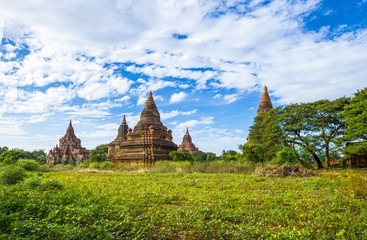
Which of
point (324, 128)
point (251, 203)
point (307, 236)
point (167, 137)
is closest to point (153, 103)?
point (167, 137)

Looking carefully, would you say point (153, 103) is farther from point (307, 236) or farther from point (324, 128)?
point (307, 236)

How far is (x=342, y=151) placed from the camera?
60.0 ft

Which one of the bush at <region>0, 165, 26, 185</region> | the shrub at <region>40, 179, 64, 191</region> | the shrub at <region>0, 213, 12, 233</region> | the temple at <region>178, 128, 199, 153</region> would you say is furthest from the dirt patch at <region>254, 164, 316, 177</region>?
the temple at <region>178, 128, 199, 153</region>

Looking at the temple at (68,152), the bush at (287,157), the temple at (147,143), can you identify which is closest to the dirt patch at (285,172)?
the bush at (287,157)

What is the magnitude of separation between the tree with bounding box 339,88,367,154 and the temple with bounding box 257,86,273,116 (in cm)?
1492

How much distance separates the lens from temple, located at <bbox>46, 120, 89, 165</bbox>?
50031mm

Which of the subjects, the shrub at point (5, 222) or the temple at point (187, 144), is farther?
the temple at point (187, 144)

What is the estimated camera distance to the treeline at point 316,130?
1647cm

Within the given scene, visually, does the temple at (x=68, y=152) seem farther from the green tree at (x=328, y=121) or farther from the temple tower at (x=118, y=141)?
the green tree at (x=328, y=121)

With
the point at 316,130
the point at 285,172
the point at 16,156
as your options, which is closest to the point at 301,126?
the point at 316,130

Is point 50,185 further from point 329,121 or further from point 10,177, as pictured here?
point 329,121

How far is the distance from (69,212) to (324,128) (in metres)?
20.7

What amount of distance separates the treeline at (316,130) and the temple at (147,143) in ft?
32.4

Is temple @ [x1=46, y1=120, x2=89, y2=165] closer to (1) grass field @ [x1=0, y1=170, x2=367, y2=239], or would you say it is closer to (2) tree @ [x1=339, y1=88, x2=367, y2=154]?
(2) tree @ [x1=339, y1=88, x2=367, y2=154]
